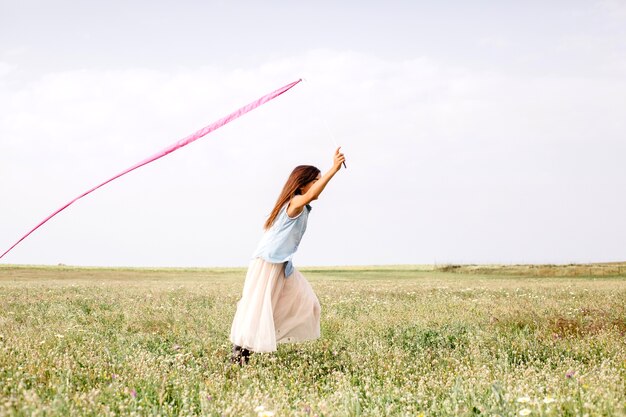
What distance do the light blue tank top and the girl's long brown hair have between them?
0.07 metres

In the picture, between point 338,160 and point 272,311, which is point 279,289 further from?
point 338,160

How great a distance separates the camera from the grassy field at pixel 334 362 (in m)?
4.46

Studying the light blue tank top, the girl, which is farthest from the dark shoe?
the light blue tank top

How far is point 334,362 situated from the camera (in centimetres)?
691

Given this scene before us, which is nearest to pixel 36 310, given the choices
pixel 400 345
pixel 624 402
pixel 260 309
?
pixel 260 309

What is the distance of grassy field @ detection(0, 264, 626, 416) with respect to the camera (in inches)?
176

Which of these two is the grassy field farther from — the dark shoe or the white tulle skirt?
the white tulle skirt

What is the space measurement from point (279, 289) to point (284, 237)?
2.26 ft

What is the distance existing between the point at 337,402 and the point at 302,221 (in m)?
2.75

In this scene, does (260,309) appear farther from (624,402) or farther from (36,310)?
(36,310)

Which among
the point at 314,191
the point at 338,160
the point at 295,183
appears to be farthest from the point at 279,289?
the point at 338,160

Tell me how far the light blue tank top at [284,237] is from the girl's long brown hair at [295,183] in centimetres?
7

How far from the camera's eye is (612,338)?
7848mm

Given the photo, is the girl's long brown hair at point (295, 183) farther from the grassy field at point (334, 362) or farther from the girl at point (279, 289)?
the grassy field at point (334, 362)
